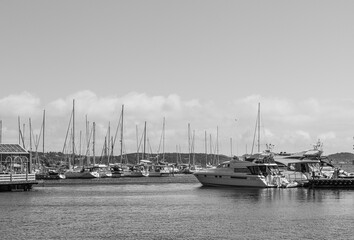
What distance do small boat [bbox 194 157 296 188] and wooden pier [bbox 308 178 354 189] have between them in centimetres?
352

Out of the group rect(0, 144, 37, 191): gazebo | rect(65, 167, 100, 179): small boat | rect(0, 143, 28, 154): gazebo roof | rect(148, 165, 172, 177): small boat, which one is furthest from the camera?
rect(148, 165, 172, 177): small boat

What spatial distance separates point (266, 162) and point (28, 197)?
128 ft

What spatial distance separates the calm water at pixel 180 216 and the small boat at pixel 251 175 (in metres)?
12.0

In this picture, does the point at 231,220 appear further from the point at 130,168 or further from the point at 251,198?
the point at 130,168

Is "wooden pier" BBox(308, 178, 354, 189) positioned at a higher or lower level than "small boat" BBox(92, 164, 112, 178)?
lower

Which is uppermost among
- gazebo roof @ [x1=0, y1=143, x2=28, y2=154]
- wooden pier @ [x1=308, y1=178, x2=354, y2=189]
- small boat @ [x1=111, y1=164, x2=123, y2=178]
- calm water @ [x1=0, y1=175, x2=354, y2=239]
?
gazebo roof @ [x1=0, y1=143, x2=28, y2=154]

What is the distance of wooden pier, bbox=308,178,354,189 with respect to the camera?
92.4 meters

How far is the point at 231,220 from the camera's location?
52750 millimetres

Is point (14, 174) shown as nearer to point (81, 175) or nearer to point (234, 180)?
point (234, 180)

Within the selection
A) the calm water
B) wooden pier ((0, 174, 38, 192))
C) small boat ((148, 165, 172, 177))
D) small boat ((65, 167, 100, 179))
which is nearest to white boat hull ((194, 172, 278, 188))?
the calm water

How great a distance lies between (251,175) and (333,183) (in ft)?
41.4

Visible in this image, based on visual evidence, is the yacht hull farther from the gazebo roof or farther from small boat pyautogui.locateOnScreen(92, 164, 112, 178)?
the gazebo roof

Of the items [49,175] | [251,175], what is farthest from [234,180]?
[49,175]

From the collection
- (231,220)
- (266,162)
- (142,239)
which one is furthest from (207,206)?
(266,162)
